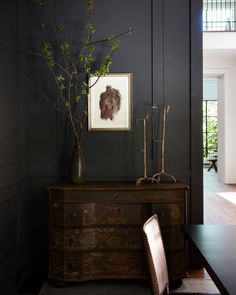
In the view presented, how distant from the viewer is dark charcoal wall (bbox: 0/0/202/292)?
141 inches

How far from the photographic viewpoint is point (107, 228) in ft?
10.1

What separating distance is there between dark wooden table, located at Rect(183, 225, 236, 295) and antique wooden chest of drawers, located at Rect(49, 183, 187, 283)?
952 millimetres

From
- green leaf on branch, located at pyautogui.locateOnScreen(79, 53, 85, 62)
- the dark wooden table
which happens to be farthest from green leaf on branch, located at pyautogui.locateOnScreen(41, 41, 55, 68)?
the dark wooden table

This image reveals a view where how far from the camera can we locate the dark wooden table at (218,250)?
4.50 feet

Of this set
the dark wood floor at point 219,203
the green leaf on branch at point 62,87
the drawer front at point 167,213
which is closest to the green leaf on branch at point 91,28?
the green leaf on branch at point 62,87

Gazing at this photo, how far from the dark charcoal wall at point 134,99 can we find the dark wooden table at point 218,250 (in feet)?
5.04

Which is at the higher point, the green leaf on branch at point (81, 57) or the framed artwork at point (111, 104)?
the green leaf on branch at point (81, 57)

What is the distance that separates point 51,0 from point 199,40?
1565mm

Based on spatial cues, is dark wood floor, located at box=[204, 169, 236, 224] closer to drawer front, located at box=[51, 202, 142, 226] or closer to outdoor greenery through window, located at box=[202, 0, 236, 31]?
drawer front, located at box=[51, 202, 142, 226]

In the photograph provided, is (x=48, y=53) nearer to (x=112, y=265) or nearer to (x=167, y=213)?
(x=167, y=213)

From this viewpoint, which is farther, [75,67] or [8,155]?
[75,67]

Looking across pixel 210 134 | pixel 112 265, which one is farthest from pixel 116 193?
pixel 210 134

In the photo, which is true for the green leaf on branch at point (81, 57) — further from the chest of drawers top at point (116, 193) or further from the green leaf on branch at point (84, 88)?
the chest of drawers top at point (116, 193)

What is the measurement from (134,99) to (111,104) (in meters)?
0.24
